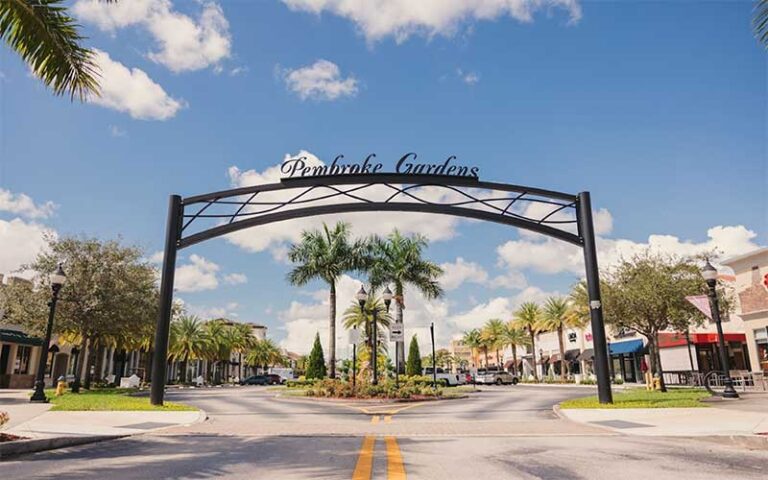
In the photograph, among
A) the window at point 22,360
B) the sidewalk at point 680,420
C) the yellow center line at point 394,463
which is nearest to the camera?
the yellow center line at point 394,463

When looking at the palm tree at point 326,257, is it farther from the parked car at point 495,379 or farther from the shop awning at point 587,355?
the shop awning at point 587,355

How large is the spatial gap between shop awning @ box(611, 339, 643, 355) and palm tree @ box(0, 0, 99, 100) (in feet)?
163

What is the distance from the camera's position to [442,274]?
143 ft

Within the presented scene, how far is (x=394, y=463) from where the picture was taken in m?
7.39

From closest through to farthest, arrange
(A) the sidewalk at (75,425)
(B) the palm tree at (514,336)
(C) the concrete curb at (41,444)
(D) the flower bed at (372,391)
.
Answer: (C) the concrete curb at (41,444) → (A) the sidewalk at (75,425) → (D) the flower bed at (372,391) → (B) the palm tree at (514,336)

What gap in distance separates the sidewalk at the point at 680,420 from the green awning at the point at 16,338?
36.2 meters

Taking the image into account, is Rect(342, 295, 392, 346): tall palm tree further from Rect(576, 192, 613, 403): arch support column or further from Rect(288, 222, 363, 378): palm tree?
Rect(576, 192, 613, 403): arch support column

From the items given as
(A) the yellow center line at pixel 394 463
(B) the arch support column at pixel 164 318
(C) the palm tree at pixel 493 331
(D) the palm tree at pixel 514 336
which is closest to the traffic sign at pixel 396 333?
(B) the arch support column at pixel 164 318

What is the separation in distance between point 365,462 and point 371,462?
0.09 meters

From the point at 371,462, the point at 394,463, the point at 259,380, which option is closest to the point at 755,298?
the point at 394,463

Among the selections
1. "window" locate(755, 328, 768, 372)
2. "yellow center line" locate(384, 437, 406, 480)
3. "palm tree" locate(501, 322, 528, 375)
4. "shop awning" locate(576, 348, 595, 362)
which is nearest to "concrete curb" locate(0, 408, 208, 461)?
"yellow center line" locate(384, 437, 406, 480)

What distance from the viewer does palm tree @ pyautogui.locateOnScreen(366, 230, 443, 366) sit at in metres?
42.2

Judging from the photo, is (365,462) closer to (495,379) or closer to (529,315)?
(495,379)

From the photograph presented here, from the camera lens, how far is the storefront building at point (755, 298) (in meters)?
31.2
